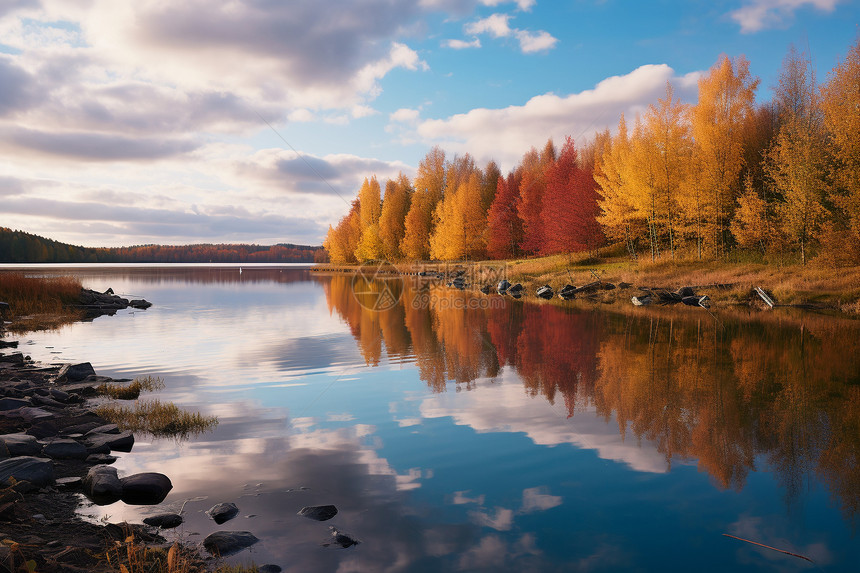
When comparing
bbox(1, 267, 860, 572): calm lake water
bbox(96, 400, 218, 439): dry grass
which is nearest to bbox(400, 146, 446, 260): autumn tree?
bbox(1, 267, 860, 572): calm lake water

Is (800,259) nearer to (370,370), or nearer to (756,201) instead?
(756,201)

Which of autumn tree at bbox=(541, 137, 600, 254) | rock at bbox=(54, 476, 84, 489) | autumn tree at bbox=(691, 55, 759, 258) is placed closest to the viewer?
rock at bbox=(54, 476, 84, 489)

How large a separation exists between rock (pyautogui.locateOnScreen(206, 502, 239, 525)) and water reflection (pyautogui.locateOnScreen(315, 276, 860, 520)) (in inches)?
190

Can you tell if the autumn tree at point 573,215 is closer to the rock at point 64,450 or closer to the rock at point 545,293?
the rock at point 545,293

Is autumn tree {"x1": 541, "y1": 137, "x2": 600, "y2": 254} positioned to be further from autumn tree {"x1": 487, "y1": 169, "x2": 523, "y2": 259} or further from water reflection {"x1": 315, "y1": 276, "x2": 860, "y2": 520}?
water reflection {"x1": 315, "y1": 276, "x2": 860, "y2": 520}

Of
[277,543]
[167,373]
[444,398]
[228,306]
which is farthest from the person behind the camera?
[228,306]

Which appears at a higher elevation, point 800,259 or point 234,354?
point 800,259

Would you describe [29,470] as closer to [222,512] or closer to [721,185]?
[222,512]

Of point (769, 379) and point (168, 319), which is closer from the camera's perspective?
point (769, 379)

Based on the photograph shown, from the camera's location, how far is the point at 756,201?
118 ft

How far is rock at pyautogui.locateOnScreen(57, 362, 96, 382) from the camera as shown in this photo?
13.1 metres

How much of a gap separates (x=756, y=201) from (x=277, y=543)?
39898 mm

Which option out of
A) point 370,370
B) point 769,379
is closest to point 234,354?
point 370,370

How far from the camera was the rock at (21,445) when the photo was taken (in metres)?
7.38
